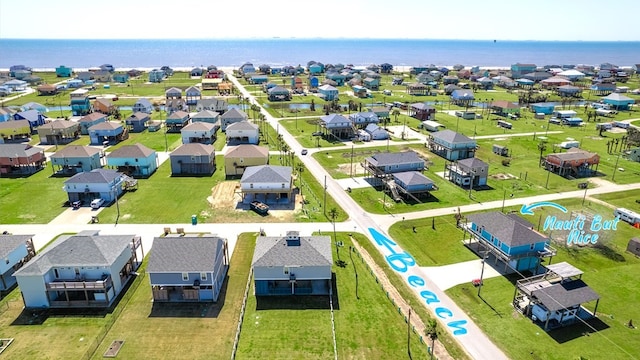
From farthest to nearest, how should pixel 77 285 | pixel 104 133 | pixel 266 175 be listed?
pixel 104 133 → pixel 266 175 → pixel 77 285

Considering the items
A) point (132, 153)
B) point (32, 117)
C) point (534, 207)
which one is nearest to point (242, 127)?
point (132, 153)

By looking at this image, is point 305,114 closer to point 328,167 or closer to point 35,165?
point 328,167

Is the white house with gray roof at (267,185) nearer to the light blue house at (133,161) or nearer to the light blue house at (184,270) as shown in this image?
the light blue house at (184,270)

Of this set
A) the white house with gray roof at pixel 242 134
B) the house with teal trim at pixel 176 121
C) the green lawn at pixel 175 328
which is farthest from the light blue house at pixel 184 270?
the house with teal trim at pixel 176 121

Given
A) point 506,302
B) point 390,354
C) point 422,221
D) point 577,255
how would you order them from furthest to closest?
point 422,221, point 577,255, point 506,302, point 390,354

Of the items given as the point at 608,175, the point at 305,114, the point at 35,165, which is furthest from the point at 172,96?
the point at 608,175

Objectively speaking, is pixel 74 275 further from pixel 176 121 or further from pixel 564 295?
pixel 176 121
